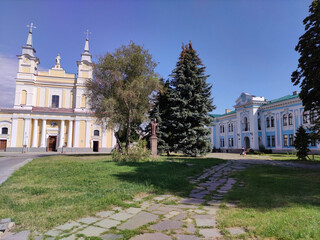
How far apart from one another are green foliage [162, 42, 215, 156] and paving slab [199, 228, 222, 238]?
17.3 meters

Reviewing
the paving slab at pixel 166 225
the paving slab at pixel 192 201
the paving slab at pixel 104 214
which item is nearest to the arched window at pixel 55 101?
the paving slab at pixel 192 201

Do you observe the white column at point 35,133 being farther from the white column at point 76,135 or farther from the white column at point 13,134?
the white column at point 76,135

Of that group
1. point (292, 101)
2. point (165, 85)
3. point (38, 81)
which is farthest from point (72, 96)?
point (292, 101)

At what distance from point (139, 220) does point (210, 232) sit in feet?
3.95

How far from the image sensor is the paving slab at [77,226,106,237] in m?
3.02

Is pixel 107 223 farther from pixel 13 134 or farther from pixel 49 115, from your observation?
pixel 13 134

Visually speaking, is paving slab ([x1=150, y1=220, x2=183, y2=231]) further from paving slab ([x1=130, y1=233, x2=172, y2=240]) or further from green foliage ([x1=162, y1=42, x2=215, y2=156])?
green foliage ([x1=162, y1=42, x2=215, y2=156])

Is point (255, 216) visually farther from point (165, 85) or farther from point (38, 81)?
point (38, 81)

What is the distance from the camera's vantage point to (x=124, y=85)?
2073 centimetres

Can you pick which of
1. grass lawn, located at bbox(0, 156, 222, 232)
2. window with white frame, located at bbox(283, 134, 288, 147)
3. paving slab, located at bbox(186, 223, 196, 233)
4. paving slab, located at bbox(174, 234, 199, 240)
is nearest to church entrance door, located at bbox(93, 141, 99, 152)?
window with white frame, located at bbox(283, 134, 288, 147)

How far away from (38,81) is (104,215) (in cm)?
4253

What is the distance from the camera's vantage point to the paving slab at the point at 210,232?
3029mm

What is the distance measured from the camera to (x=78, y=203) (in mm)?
4363

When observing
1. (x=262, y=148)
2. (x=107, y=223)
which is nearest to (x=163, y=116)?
(x=107, y=223)
